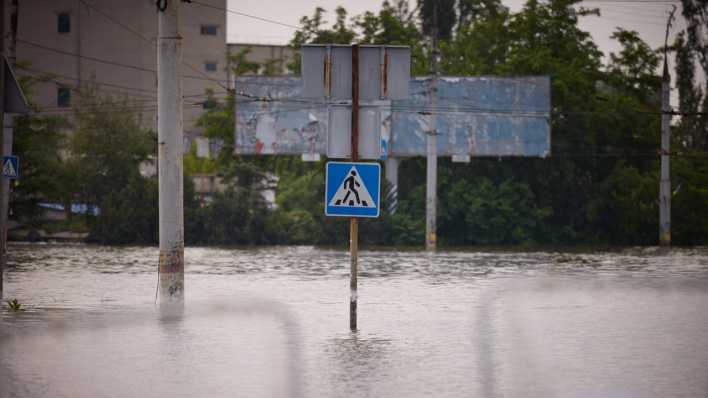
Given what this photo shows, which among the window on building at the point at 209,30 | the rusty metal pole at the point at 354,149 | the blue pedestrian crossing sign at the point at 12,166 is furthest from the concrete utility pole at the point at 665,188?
the window on building at the point at 209,30

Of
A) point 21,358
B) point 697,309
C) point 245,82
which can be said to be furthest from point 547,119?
point 21,358

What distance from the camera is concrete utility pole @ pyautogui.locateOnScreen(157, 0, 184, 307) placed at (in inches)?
755

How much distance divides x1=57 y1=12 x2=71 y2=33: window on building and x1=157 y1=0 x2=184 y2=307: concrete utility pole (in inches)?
2632

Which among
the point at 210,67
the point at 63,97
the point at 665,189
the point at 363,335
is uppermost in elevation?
the point at 210,67

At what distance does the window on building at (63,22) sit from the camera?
83.1 meters

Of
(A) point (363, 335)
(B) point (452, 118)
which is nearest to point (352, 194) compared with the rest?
(A) point (363, 335)

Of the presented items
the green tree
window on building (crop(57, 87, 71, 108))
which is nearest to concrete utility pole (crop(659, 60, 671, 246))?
the green tree

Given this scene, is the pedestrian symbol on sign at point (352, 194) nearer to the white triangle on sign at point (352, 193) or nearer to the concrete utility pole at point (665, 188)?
the white triangle on sign at point (352, 193)

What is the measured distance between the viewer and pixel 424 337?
15031mm

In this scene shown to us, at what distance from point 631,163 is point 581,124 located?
3306mm

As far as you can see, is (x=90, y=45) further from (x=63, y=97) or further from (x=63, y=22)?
(x=63, y=97)

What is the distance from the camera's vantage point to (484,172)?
56.1 meters

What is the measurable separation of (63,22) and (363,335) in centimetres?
7282

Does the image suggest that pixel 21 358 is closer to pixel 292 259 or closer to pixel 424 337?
pixel 424 337
